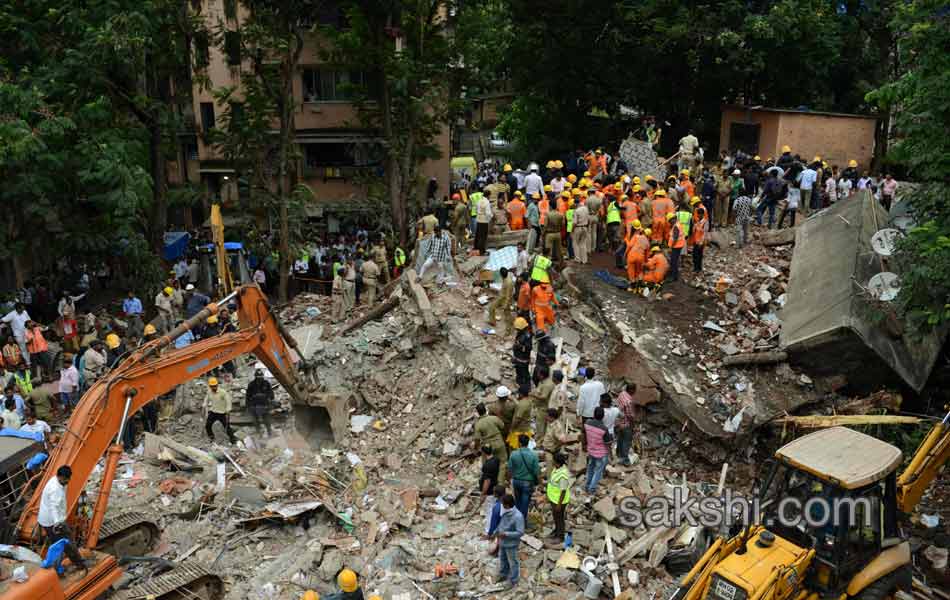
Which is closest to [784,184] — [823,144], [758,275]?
[758,275]

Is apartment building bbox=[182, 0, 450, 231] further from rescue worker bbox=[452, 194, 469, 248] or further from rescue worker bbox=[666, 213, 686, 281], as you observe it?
rescue worker bbox=[666, 213, 686, 281]

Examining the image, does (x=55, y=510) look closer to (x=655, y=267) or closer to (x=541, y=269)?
(x=541, y=269)

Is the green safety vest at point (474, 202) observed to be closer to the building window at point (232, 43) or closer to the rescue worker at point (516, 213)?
the rescue worker at point (516, 213)

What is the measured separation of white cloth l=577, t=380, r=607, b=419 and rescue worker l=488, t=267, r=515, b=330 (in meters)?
3.93

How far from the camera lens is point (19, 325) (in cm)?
1584

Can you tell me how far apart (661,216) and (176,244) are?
15.8m

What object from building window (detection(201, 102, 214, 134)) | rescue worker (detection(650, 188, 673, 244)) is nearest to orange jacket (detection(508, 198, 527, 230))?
rescue worker (detection(650, 188, 673, 244))

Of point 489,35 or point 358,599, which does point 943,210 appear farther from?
point 489,35

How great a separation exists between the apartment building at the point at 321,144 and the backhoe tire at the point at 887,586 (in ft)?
65.9

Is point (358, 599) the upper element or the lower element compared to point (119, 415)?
lower

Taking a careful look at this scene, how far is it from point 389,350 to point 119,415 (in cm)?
688

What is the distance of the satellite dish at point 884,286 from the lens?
508 inches

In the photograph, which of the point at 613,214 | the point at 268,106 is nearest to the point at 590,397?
the point at 613,214

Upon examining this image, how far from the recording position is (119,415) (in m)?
9.59
